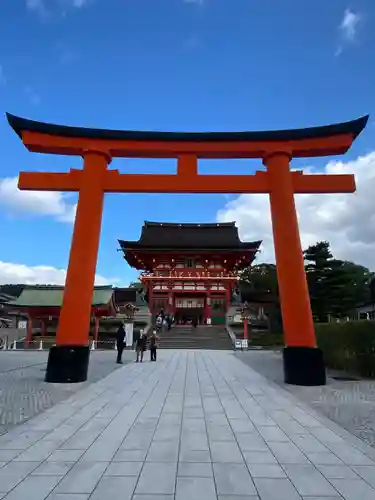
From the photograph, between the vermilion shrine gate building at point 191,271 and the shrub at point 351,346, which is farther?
the vermilion shrine gate building at point 191,271

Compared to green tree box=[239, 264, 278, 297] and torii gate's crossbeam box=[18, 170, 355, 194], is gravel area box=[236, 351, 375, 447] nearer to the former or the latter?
torii gate's crossbeam box=[18, 170, 355, 194]

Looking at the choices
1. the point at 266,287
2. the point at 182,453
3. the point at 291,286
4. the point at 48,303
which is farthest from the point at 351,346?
the point at 266,287

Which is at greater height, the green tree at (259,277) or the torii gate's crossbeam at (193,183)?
the green tree at (259,277)

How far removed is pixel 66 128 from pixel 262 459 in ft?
32.2

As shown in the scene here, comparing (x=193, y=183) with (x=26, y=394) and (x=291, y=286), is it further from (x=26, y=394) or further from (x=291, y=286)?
(x=26, y=394)

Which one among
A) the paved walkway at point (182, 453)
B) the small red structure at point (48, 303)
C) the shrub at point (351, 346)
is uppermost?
the small red structure at point (48, 303)

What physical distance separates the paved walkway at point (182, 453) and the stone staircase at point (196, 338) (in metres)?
19.0

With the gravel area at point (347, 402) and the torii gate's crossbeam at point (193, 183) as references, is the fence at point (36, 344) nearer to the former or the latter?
the torii gate's crossbeam at point (193, 183)

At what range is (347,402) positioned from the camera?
7.32 metres

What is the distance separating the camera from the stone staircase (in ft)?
85.4

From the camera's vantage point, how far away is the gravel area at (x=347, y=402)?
5.54 metres

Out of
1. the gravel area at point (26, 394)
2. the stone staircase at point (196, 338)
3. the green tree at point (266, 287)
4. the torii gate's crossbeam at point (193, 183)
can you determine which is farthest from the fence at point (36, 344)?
the torii gate's crossbeam at point (193, 183)

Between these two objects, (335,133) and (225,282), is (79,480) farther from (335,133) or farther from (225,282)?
(225,282)

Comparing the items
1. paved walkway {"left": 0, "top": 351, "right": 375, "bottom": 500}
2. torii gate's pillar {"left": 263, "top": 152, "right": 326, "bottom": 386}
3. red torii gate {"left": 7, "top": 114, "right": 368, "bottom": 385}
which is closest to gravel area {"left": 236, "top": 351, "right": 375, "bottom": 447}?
paved walkway {"left": 0, "top": 351, "right": 375, "bottom": 500}
